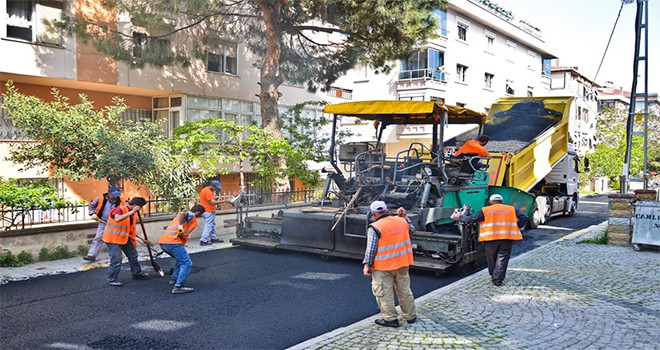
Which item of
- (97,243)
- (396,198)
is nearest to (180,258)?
(97,243)

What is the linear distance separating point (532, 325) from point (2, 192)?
33.2 feet

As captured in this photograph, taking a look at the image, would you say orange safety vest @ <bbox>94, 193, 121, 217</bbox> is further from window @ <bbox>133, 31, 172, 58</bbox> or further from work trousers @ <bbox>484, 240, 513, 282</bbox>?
work trousers @ <bbox>484, 240, 513, 282</bbox>

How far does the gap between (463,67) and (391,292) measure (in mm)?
27565

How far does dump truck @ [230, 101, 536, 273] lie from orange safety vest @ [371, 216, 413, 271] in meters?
2.67

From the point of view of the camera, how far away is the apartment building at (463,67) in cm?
2867

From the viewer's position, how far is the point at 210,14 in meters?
15.1

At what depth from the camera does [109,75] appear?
15.7 m

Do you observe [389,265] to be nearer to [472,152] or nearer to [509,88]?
[472,152]

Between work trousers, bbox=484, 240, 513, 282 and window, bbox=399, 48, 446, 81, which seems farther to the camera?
window, bbox=399, 48, 446, 81

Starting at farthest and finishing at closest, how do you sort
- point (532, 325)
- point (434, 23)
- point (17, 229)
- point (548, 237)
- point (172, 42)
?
point (172, 42) → point (434, 23) → point (548, 237) → point (17, 229) → point (532, 325)

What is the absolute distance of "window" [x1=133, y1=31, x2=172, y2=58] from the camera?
14586 mm

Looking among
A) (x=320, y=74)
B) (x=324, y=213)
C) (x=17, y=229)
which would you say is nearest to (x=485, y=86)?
(x=320, y=74)

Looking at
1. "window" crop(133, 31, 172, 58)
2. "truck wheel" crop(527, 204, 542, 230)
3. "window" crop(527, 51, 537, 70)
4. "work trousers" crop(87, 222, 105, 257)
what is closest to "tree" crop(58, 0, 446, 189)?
"window" crop(133, 31, 172, 58)

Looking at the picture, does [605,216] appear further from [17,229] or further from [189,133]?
[17,229]
